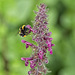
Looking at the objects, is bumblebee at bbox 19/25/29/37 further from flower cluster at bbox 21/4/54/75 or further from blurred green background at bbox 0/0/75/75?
blurred green background at bbox 0/0/75/75

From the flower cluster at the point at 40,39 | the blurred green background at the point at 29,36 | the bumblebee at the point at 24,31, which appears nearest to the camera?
the flower cluster at the point at 40,39

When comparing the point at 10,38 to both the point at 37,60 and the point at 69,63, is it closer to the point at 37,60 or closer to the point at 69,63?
the point at 69,63

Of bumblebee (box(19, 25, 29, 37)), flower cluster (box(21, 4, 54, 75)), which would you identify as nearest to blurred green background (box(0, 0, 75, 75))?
bumblebee (box(19, 25, 29, 37))

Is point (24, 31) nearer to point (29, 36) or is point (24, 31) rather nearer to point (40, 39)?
point (40, 39)

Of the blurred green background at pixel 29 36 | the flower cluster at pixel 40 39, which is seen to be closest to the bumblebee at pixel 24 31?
the flower cluster at pixel 40 39

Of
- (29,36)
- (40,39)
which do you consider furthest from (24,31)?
(29,36)

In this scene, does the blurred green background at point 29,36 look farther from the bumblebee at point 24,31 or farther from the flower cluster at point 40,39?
the flower cluster at point 40,39

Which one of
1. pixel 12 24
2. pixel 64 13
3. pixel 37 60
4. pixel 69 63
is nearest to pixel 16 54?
pixel 12 24

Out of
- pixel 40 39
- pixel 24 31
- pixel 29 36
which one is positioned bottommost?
pixel 40 39
